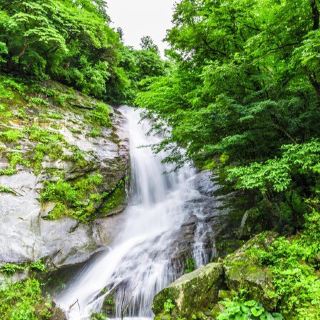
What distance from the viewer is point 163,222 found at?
32.5ft

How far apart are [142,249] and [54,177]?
10.8 feet

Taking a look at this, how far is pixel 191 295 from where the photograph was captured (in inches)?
190

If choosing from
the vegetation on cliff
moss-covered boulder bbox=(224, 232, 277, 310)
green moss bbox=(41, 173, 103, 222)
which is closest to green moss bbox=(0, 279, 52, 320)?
green moss bbox=(41, 173, 103, 222)

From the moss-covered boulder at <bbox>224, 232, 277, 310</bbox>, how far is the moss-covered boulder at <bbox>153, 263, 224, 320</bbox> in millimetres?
250

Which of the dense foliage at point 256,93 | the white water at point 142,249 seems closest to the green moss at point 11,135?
the white water at point 142,249

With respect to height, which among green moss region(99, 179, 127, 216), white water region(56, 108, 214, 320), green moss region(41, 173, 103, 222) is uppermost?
green moss region(41, 173, 103, 222)

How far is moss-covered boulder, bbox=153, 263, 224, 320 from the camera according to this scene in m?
4.75

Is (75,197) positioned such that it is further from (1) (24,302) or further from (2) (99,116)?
(2) (99,116)

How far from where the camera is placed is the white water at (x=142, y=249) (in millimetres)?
6551

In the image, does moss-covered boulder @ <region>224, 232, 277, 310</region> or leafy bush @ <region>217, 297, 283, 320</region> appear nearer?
leafy bush @ <region>217, 297, 283, 320</region>

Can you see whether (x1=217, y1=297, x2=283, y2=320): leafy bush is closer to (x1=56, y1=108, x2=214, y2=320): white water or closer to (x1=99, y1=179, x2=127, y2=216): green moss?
(x1=56, y1=108, x2=214, y2=320): white water

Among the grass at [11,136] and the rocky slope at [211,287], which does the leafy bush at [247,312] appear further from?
the grass at [11,136]

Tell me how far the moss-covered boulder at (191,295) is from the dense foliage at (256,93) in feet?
5.39

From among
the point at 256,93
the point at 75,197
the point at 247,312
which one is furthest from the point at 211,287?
the point at 75,197
